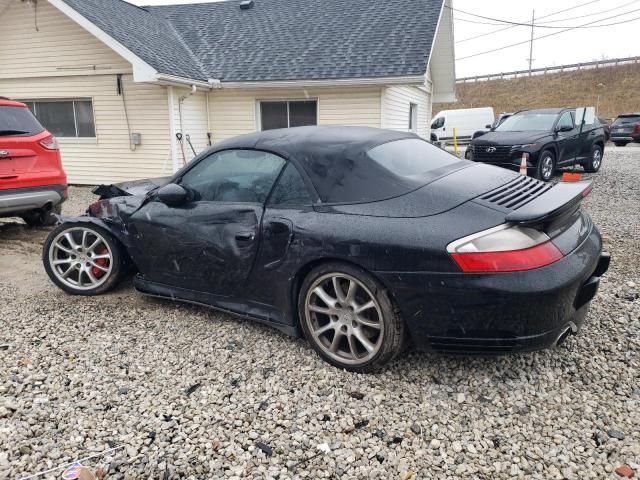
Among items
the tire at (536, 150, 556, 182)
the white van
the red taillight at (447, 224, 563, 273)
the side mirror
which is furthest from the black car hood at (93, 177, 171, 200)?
the white van

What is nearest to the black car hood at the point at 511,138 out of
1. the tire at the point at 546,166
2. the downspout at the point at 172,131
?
the tire at the point at 546,166

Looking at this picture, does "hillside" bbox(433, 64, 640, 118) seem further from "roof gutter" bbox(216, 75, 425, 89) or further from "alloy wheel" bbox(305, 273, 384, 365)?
"alloy wheel" bbox(305, 273, 384, 365)

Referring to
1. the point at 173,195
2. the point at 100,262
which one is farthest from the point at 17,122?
the point at 173,195

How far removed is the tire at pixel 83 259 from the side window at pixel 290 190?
178cm

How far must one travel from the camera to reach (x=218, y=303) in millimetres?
3570

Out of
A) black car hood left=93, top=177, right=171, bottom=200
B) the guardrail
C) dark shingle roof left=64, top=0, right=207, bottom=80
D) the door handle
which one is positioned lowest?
the door handle

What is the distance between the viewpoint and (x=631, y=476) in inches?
83.9

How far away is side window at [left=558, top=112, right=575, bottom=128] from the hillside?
95.9 feet

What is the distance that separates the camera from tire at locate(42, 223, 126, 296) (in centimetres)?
420

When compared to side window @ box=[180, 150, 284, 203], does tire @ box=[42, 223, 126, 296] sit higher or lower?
lower

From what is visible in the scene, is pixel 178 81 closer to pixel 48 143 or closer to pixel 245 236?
pixel 48 143

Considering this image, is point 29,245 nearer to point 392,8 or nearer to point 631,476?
point 631,476

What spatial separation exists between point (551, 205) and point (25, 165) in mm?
5787

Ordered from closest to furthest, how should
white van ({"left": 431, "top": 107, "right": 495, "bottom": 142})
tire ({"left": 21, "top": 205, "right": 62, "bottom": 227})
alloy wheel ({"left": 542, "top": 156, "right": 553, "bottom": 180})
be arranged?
tire ({"left": 21, "top": 205, "right": 62, "bottom": 227}) → alloy wheel ({"left": 542, "top": 156, "right": 553, "bottom": 180}) → white van ({"left": 431, "top": 107, "right": 495, "bottom": 142})
